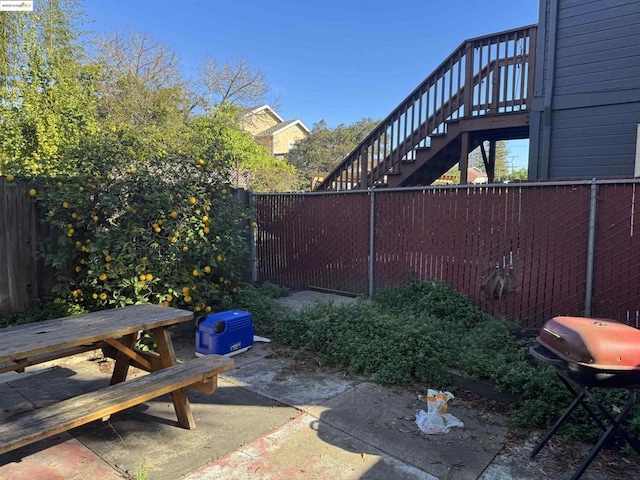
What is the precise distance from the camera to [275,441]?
2.65 metres

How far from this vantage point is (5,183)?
450 centimetres

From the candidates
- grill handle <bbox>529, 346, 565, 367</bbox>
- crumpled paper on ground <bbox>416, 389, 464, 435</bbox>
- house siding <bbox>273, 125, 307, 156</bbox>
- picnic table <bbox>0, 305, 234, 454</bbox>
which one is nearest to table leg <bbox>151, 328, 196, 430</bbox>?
picnic table <bbox>0, 305, 234, 454</bbox>

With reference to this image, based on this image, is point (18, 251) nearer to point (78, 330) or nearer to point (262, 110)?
point (78, 330)

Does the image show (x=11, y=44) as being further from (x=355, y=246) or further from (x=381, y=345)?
(x=381, y=345)

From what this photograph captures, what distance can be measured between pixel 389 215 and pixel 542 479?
12.5 ft

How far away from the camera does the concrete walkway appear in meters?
2.34

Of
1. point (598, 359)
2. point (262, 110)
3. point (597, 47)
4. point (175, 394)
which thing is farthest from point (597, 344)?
point (262, 110)

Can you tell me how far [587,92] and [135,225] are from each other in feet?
21.1

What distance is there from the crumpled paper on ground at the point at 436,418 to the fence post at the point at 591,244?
6.85 ft

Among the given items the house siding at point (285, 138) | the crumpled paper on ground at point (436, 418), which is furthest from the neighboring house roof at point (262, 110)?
the crumpled paper on ground at point (436, 418)

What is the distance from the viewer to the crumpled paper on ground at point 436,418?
2766mm

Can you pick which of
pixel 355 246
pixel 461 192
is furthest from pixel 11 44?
pixel 461 192

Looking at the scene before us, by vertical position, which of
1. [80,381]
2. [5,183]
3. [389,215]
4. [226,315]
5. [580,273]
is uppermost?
[5,183]

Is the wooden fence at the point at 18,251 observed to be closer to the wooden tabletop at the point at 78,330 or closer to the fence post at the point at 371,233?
the wooden tabletop at the point at 78,330
